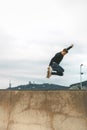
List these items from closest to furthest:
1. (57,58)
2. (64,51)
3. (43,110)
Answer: (43,110) → (64,51) → (57,58)

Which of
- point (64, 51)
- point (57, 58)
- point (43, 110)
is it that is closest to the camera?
point (43, 110)

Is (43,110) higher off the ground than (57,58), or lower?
lower

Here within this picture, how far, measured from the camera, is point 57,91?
19.2 ft

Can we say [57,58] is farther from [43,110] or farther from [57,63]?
[43,110]

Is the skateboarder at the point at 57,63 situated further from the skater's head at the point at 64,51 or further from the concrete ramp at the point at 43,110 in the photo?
the concrete ramp at the point at 43,110

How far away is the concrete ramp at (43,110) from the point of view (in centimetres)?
562

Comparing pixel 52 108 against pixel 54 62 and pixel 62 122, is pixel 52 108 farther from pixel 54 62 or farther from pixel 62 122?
pixel 54 62

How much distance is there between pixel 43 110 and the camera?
19.3ft

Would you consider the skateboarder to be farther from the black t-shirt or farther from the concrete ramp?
the concrete ramp

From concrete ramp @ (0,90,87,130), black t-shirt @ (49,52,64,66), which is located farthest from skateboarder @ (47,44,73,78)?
concrete ramp @ (0,90,87,130)

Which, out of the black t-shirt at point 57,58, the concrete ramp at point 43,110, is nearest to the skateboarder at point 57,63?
the black t-shirt at point 57,58

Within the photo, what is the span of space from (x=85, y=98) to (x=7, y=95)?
150cm

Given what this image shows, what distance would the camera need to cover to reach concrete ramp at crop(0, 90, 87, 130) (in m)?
5.62

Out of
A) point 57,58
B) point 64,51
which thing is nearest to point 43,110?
point 64,51
